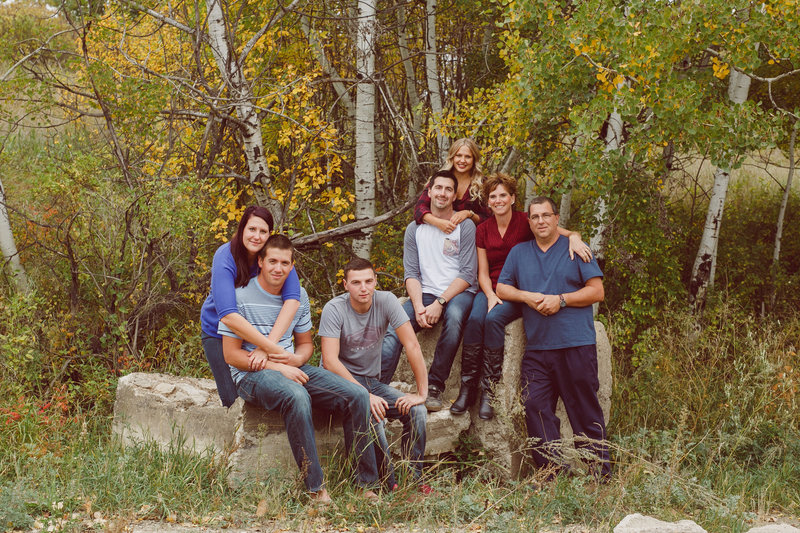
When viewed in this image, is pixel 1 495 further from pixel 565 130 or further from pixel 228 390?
pixel 565 130

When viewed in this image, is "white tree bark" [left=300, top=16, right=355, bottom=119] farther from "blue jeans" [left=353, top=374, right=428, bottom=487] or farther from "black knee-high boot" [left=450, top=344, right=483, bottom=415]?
"blue jeans" [left=353, top=374, right=428, bottom=487]

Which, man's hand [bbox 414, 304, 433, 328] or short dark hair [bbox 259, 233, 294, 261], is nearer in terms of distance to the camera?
short dark hair [bbox 259, 233, 294, 261]

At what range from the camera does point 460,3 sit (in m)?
8.31

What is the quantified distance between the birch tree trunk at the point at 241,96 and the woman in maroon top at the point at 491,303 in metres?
2.35

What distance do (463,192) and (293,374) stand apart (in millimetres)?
2030

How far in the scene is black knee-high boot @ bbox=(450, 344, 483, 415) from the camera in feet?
16.4

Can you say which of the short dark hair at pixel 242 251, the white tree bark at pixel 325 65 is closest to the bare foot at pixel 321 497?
the short dark hair at pixel 242 251

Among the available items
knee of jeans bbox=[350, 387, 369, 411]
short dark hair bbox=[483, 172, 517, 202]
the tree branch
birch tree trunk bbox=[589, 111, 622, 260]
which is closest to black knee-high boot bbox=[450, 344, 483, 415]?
knee of jeans bbox=[350, 387, 369, 411]

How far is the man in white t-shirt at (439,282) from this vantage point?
4.98 metres

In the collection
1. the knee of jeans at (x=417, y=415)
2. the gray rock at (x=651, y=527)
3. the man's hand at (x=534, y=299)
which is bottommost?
the gray rock at (x=651, y=527)

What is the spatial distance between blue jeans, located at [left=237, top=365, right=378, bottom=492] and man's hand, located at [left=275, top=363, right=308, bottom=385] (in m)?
0.03

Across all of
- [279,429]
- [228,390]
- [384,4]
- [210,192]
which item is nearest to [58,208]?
[210,192]

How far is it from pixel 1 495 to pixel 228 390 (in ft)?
4.68

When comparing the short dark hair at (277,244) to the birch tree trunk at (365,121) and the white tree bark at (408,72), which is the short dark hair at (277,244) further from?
the white tree bark at (408,72)
